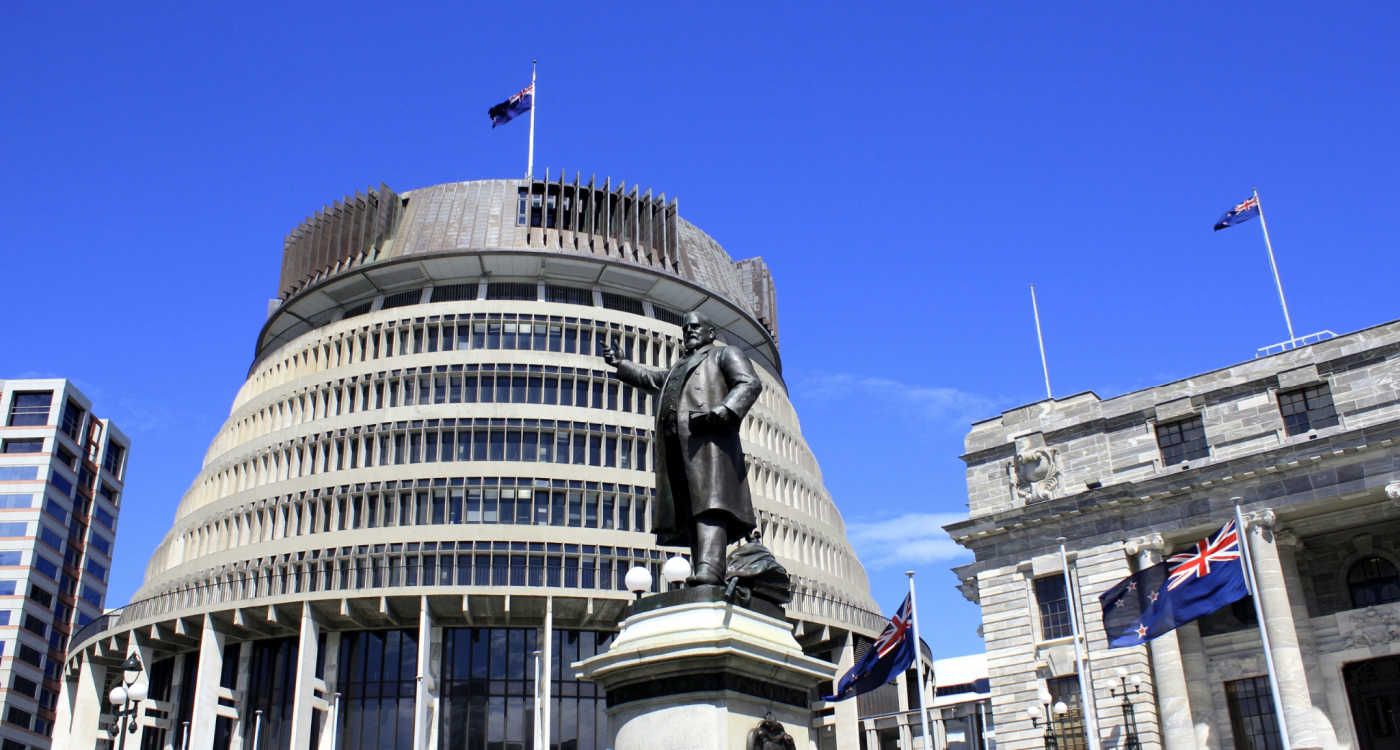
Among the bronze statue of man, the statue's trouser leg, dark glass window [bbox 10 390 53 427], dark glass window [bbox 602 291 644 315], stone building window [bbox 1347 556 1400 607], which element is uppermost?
dark glass window [bbox 10 390 53 427]

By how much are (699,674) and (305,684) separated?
192ft

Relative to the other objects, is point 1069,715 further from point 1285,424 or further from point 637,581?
point 637,581

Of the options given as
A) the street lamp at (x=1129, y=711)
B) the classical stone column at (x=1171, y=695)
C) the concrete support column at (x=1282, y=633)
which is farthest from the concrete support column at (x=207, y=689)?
the concrete support column at (x=1282, y=633)

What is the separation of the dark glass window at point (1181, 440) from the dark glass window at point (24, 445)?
361 feet

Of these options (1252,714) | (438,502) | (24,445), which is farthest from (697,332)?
(24,445)

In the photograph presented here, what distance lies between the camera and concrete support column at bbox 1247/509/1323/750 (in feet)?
120

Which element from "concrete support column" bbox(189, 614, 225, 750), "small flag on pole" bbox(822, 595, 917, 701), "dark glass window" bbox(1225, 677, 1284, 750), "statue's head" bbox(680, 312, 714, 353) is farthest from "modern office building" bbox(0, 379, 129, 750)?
"statue's head" bbox(680, 312, 714, 353)

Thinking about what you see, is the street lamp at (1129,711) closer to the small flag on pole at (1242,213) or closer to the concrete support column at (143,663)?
the small flag on pole at (1242,213)

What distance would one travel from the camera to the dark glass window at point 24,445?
116m

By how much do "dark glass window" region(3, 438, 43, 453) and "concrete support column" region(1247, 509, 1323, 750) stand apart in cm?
11415

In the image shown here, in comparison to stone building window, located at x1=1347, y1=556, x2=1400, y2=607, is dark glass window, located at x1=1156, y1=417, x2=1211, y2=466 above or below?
above

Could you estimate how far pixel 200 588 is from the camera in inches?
2680

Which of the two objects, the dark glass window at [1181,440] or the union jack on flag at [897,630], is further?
the dark glass window at [1181,440]

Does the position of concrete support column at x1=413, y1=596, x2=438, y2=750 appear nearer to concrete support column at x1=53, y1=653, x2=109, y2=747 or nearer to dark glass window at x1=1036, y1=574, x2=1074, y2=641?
concrete support column at x1=53, y1=653, x2=109, y2=747
